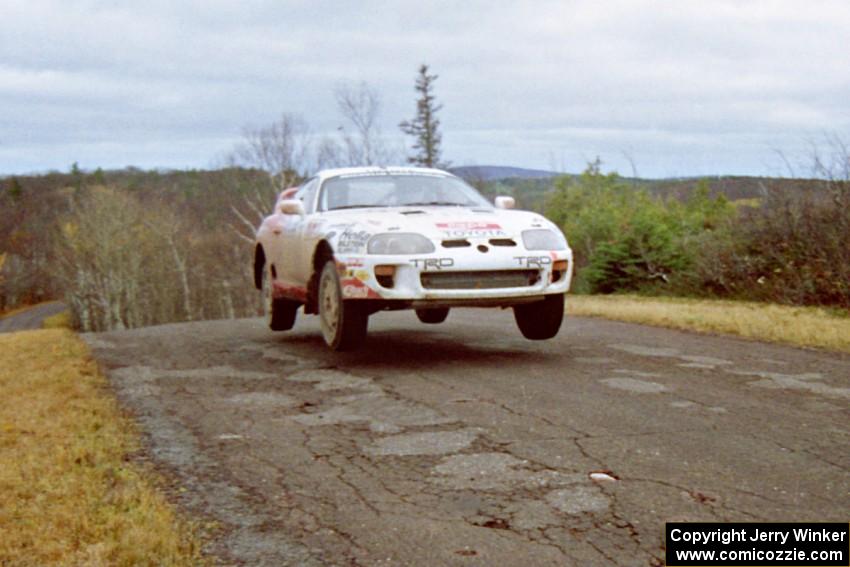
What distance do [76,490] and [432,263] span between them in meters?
3.35

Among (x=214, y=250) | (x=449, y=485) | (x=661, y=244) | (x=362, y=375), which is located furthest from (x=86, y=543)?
(x=214, y=250)

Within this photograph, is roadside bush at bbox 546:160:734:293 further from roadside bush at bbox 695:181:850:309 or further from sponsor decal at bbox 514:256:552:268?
sponsor decal at bbox 514:256:552:268

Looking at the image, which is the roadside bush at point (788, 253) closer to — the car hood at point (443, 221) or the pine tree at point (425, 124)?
the car hood at point (443, 221)

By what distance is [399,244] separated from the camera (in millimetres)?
6652

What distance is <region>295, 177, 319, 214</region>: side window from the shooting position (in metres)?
8.36

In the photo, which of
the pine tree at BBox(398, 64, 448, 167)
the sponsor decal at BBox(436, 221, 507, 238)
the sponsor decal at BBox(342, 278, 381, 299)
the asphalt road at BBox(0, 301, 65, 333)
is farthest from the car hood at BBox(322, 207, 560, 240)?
the asphalt road at BBox(0, 301, 65, 333)

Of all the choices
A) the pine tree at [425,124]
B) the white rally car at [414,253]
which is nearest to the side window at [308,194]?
the white rally car at [414,253]

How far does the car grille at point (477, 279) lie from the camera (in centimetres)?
659

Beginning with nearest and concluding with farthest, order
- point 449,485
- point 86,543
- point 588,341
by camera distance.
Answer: point 86,543
point 449,485
point 588,341

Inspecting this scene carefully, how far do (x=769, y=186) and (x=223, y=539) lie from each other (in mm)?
13155

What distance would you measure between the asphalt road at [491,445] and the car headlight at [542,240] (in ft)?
3.05

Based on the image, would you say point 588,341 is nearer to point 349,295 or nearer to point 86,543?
point 349,295

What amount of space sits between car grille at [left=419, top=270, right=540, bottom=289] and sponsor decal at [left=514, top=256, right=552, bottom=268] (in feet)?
0.21

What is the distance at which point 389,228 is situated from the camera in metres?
6.77
